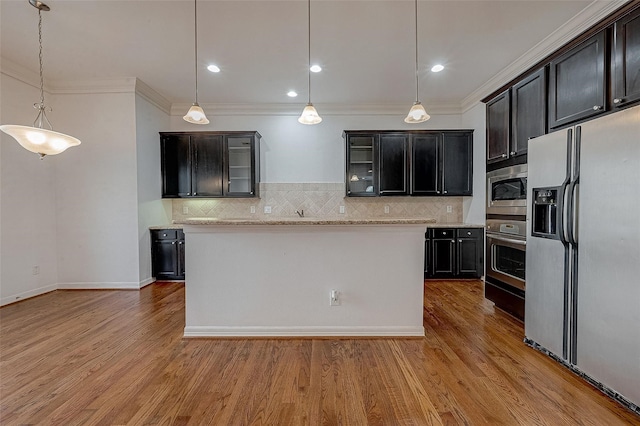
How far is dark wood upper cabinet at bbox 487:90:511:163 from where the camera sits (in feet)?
10.2

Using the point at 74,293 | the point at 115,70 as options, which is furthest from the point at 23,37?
the point at 74,293

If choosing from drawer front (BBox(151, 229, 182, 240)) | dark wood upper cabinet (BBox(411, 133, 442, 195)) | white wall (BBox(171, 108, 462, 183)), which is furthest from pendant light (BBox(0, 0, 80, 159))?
dark wood upper cabinet (BBox(411, 133, 442, 195))

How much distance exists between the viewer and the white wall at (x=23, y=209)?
345cm

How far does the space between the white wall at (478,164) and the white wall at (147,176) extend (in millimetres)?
5026

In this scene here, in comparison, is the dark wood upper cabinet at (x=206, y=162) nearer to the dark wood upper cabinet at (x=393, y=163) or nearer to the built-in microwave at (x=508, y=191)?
the dark wood upper cabinet at (x=393, y=163)

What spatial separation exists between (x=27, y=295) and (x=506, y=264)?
18.8 feet

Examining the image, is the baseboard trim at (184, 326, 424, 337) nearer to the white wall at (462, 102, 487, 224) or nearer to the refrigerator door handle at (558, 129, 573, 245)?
the refrigerator door handle at (558, 129, 573, 245)

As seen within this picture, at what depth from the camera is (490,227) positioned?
3.36 m

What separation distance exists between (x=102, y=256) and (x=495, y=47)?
5632 mm

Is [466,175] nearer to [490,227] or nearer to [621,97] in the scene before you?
[490,227]

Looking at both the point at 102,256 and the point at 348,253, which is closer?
the point at 348,253

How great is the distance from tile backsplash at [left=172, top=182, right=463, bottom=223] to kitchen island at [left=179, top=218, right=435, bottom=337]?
8.03 ft

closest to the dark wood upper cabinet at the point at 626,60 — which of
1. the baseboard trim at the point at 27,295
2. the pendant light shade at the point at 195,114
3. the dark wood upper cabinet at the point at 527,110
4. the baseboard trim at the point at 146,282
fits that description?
the dark wood upper cabinet at the point at 527,110

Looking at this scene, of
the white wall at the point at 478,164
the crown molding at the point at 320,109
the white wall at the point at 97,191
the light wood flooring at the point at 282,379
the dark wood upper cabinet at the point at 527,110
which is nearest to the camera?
the light wood flooring at the point at 282,379
